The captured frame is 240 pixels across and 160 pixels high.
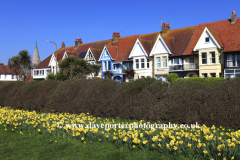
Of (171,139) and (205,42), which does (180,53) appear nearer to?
(205,42)

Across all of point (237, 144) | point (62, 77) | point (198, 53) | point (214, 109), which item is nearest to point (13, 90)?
point (62, 77)

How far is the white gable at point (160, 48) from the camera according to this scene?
3791 centimetres

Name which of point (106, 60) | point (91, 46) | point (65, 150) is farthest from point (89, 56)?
point (65, 150)

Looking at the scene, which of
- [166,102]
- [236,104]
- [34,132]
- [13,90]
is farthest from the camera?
[13,90]

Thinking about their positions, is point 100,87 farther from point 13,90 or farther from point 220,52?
point 220,52

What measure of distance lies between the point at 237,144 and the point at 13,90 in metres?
19.1

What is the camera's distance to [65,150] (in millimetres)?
7414

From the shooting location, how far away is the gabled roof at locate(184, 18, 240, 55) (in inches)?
1289

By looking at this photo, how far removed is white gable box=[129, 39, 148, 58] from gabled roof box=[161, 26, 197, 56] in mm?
3973

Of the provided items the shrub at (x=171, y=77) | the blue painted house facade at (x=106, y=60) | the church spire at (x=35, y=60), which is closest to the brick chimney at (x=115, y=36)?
the blue painted house facade at (x=106, y=60)

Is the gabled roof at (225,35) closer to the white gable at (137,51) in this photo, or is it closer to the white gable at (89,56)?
the white gable at (137,51)

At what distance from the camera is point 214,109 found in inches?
384

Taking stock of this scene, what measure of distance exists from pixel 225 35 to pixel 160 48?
9496mm

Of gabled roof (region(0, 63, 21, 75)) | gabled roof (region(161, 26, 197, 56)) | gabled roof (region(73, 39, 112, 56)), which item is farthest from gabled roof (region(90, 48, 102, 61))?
gabled roof (region(0, 63, 21, 75))
